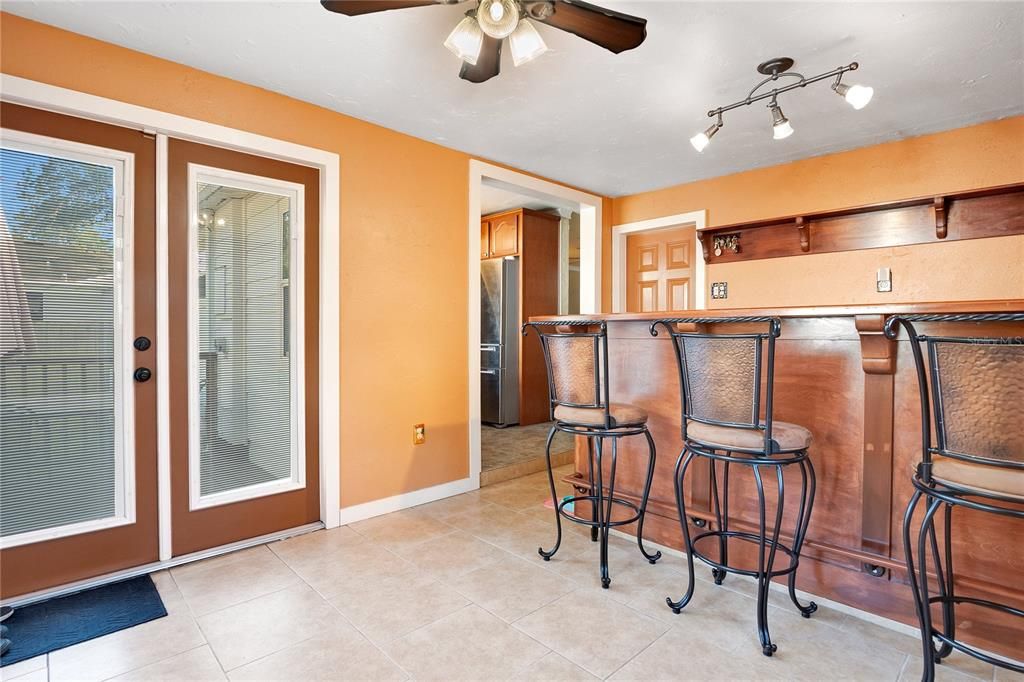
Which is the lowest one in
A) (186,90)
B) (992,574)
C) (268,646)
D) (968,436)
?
(268,646)

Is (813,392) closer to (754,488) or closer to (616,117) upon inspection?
(754,488)

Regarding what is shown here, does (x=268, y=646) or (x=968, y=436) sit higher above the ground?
(x=968, y=436)

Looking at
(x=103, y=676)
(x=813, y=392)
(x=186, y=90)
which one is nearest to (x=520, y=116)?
(x=186, y=90)

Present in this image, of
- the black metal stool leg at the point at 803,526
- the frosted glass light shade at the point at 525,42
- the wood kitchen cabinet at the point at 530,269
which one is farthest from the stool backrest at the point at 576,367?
the wood kitchen cabinet at the point at 530,269

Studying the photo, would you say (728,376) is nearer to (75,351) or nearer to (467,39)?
(467,39)

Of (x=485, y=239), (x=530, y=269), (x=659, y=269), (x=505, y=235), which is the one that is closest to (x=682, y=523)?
(x=659, y=269)

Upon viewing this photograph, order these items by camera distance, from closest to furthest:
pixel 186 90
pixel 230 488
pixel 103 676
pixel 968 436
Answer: pixel 968 436, pixel 103 676, pixel 186 90, pixel 230 488

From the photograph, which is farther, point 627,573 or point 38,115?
point 627,573

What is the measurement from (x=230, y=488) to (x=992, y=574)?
3207 millimetres

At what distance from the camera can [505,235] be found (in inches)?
222

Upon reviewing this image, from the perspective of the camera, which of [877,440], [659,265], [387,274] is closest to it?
[877,440]

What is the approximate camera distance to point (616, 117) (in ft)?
9.79

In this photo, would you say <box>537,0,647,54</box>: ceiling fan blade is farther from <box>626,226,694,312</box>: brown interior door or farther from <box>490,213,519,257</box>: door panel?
<box>490,213,519,257</box>: door panel

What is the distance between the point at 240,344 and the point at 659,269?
350 cm
